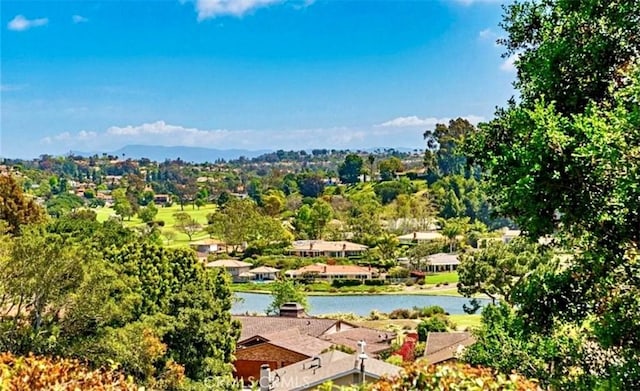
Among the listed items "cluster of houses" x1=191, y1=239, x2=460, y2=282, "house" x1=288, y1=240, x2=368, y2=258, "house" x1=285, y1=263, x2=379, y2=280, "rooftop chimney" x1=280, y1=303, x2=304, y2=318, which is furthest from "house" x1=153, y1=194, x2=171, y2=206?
"rooftop chimney" x1=280, y1=303, x2=304, y2=318

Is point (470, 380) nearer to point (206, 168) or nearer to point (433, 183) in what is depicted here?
point (433, 183)

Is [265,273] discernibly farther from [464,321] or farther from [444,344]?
[444,344]

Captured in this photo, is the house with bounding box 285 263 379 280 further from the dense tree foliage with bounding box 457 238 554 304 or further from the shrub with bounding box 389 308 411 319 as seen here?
the dense tree foliage with bounding box 457 238 554 304

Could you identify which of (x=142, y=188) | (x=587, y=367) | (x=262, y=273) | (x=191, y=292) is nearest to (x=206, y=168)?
(x=142, y=188)

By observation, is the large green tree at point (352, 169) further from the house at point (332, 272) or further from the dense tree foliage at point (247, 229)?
the house at point (332, 272)

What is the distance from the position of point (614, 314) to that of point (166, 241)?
65501 mm

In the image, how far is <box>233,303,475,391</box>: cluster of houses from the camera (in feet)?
43.5

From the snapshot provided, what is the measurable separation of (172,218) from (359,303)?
47.7 metres

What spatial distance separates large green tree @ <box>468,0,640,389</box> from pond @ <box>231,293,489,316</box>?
31.1 meters

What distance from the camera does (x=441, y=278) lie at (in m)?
50.0

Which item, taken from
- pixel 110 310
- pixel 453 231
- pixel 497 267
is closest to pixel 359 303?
pixel 453 231

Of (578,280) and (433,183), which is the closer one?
(578,280)

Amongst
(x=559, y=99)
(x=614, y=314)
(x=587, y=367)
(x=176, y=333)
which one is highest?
(x=559, y=99)

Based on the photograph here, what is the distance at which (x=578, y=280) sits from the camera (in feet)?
20.4
